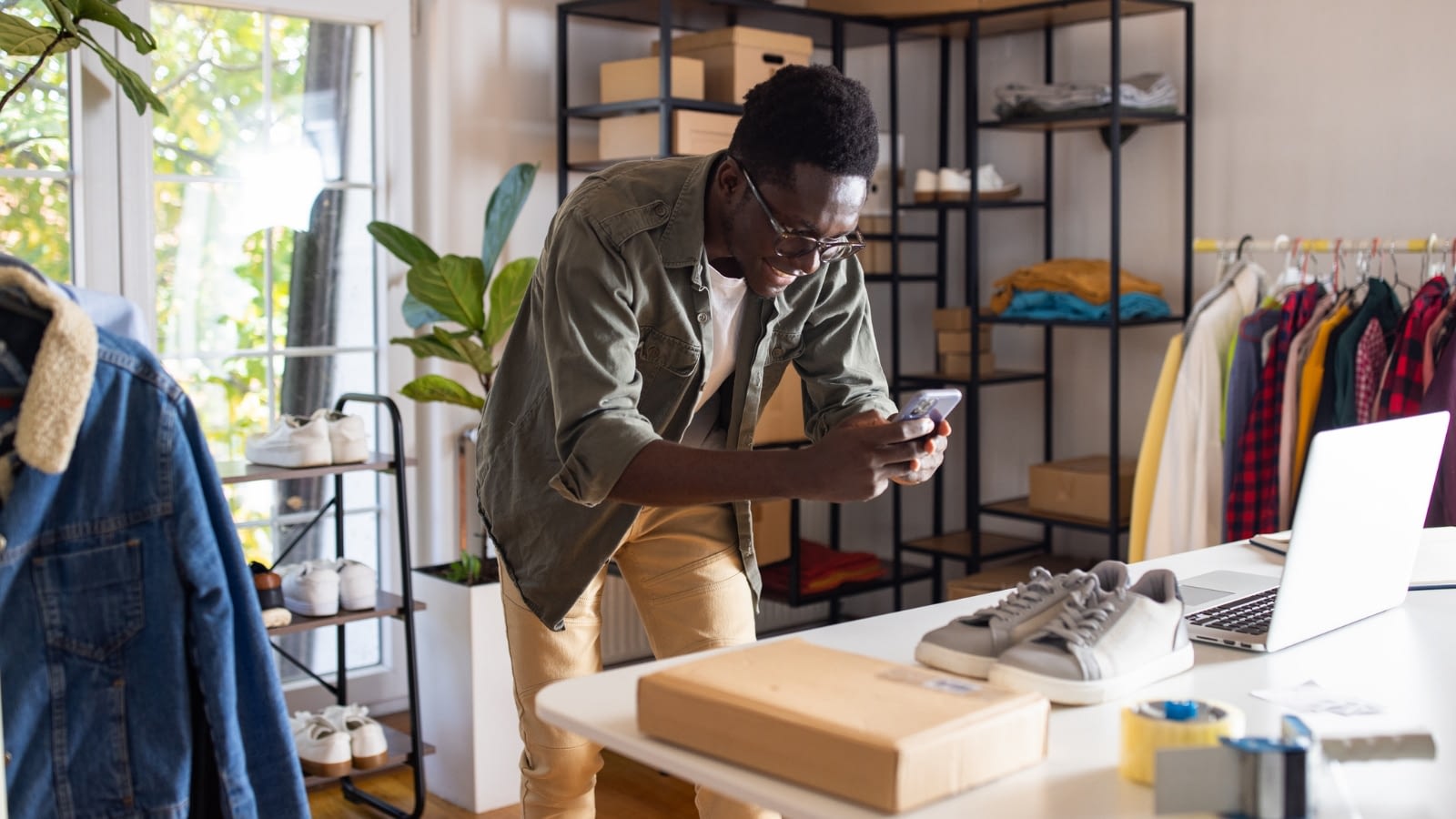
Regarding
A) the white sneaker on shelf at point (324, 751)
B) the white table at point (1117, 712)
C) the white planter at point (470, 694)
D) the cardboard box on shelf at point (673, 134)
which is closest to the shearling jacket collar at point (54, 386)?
the white table at point (1117, 712)

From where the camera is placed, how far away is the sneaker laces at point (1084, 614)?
1.31 meters

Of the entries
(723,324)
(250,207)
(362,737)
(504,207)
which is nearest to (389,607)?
(362,737)

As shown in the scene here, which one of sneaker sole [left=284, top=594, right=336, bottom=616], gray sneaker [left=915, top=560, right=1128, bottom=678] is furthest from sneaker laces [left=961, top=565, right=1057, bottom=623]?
sneaker sole [left=284, top=594, right=336, bottom=616]

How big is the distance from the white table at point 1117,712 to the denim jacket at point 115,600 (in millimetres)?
344

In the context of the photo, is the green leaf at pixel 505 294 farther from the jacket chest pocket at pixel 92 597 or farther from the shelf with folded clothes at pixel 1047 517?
the jacket chest pocket at pixel 92 597

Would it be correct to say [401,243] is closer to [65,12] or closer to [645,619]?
[65,12]

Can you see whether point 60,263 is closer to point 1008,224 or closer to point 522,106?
point 522,106

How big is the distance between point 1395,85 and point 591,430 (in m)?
2.85

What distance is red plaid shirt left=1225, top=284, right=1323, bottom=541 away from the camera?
3.19 m

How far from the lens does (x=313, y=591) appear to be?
291 cm

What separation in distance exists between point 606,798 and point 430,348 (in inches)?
44.1

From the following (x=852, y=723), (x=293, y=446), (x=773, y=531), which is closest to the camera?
(x=852, y=723)

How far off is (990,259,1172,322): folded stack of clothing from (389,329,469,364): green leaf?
163 cm

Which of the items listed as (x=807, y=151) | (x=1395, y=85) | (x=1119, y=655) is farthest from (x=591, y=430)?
(x=1395, y=85)
